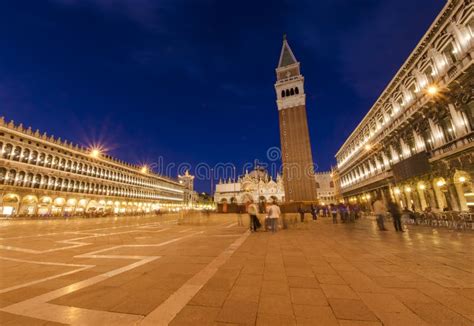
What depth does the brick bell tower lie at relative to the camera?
47562 mm

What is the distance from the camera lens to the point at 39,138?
4300 centimetres

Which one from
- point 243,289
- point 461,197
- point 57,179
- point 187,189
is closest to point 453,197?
point 461,197

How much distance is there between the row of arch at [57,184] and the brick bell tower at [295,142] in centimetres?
4873

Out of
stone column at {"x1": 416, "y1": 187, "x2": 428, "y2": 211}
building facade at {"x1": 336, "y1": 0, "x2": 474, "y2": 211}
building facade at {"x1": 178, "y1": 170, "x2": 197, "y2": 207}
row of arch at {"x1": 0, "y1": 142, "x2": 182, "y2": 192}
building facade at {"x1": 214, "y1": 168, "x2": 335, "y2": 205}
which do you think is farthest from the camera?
building facade at {"x1": 178, "y1": 170, "x2": 197, "y2": 207}

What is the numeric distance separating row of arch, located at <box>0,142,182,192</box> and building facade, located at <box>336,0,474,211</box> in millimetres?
58498

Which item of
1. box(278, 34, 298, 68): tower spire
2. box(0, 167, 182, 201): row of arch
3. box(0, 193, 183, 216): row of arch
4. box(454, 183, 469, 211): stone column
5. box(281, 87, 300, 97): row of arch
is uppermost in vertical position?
box(278, 34, 298, 68): tower spire

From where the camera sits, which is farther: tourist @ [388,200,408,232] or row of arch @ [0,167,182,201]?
row of arch @ [0,167,182,201]

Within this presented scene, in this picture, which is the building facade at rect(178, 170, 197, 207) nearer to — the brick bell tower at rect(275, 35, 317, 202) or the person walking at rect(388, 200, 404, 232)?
the brick bell tower at rect(275, 35, 317, 202)

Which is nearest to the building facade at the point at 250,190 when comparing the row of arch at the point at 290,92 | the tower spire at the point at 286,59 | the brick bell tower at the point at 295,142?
the brick bell tower at the point at 295,142

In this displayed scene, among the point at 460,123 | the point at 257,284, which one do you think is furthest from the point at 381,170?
the point at 257,284

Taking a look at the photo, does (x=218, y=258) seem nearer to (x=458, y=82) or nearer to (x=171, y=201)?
(x=458, y=82)

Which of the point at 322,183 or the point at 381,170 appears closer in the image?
the point at 381,170

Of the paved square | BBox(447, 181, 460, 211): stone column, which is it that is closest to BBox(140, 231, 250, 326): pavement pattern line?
the paved square

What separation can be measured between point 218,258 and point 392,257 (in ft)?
15.3
